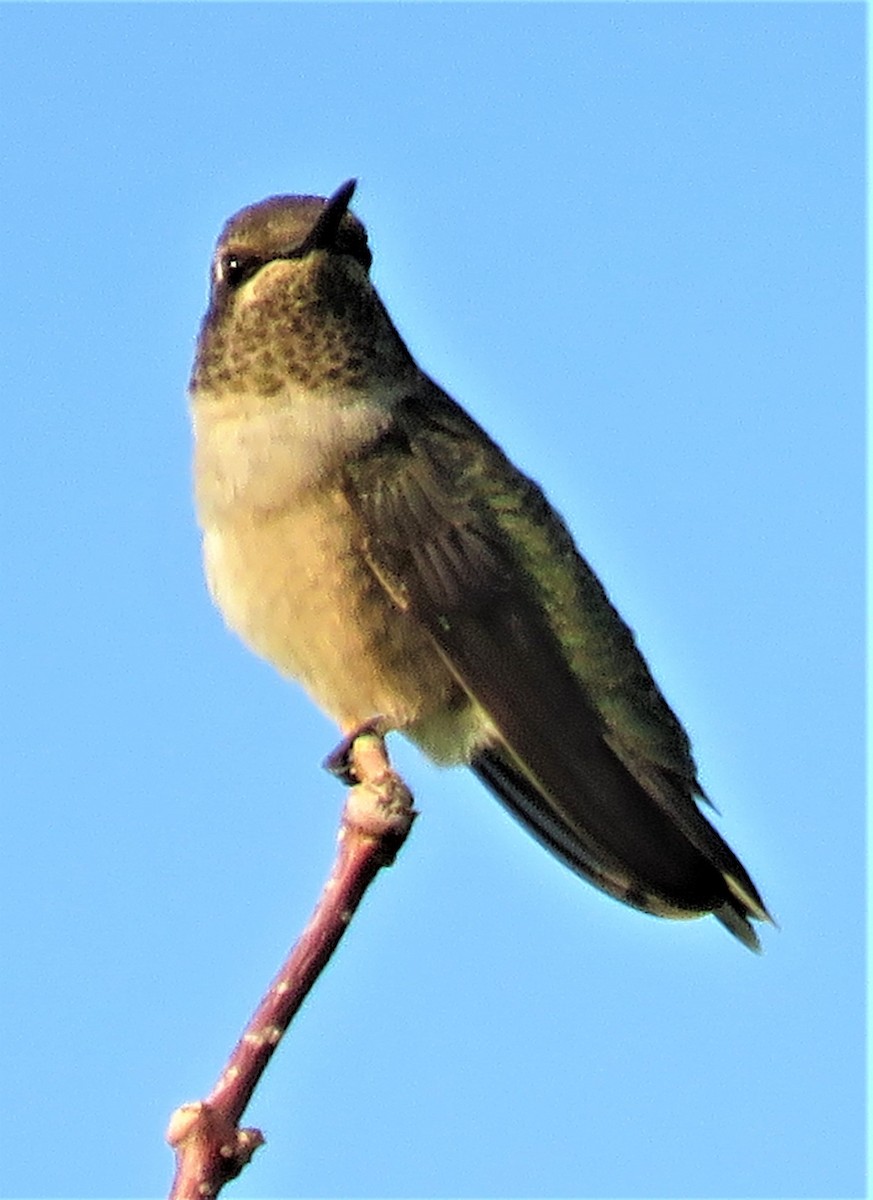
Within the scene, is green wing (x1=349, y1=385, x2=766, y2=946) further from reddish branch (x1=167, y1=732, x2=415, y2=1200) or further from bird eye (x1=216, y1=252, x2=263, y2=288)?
reddish branch (x1=167, y1=732, x2=415, y2=1200)

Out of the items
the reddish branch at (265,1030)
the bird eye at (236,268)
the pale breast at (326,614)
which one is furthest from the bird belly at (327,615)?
the reddish branch at (265,1030)

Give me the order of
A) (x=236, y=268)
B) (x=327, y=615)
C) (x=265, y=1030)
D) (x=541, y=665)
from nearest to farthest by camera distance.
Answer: (x=265, y=1030), (x=327, y=615), (x=541, y=665), (x=236, y=268)

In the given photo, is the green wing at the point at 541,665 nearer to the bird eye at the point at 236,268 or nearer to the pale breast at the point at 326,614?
the pale breast at the point at 326,614

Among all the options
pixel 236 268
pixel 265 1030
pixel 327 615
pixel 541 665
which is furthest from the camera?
pixel 236 268

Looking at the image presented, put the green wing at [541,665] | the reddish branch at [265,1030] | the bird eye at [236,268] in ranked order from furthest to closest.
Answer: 1. the bird eye at [236,268]
2. the green wing at [541,665]
3. the reddish branch at [265,1030]

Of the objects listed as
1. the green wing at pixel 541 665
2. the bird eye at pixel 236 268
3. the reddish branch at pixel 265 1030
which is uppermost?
the bird eye at pixel 236 268

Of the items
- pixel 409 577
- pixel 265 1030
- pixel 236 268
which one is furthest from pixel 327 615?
pixel 265 1030

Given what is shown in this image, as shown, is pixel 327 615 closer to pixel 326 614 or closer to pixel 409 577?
pixel 326 614

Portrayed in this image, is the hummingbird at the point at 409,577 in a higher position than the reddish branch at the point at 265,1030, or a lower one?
higher

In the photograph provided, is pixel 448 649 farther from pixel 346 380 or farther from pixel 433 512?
pixel 346 380
